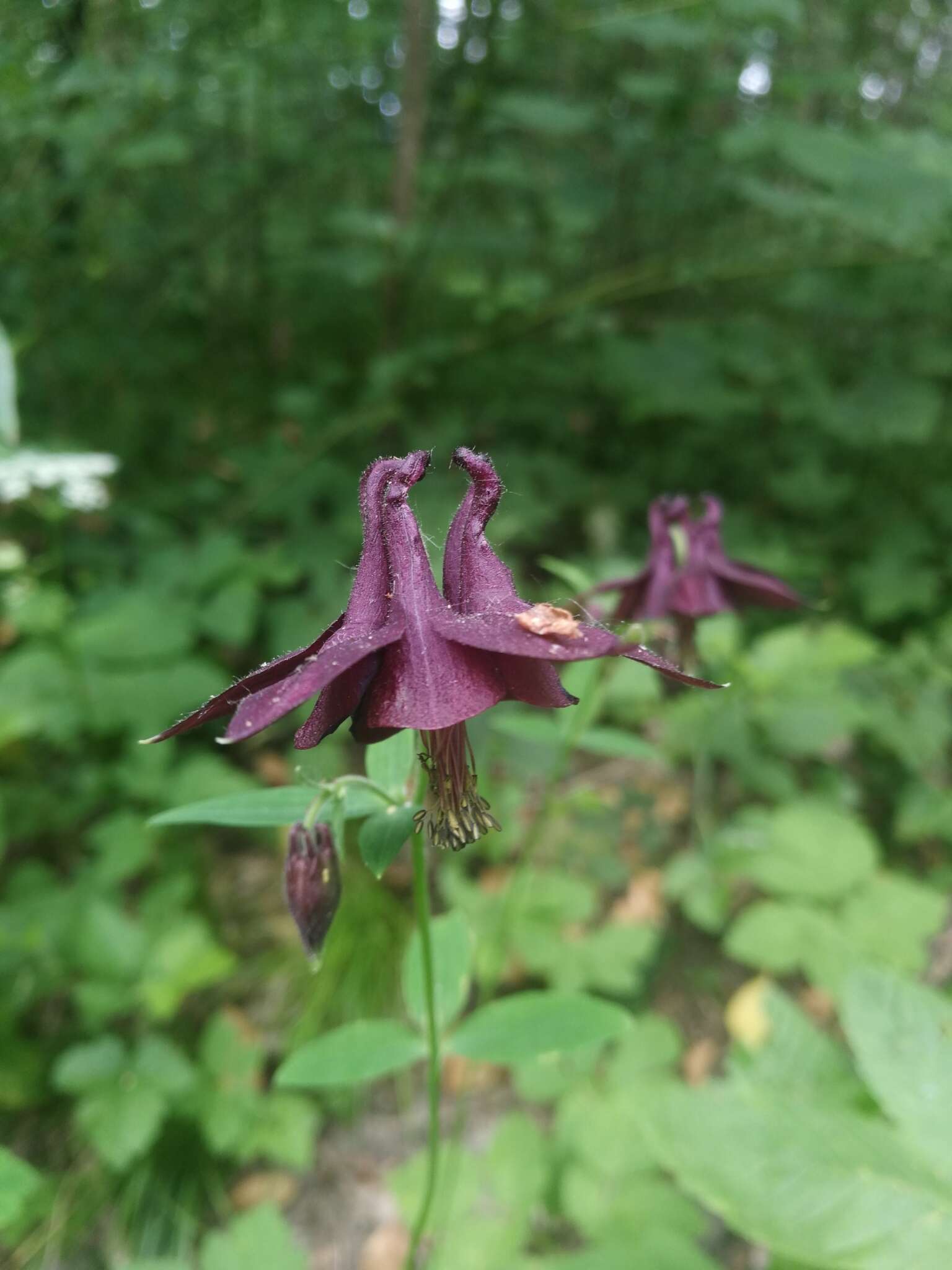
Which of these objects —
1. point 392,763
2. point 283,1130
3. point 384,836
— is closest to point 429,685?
point 384,836

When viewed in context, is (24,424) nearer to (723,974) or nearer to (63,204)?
(63,204)

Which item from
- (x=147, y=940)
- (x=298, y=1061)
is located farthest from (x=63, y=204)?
(x=298, y=1061)

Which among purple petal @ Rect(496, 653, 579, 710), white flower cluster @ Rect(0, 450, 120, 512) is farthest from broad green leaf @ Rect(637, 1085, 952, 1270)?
white flower cluster @ Rect(0, 450, 120, 512)

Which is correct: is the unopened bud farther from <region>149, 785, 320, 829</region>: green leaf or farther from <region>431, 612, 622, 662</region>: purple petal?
<region>431, 612, 622, 662</region>: purple petal

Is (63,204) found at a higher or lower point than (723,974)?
higher

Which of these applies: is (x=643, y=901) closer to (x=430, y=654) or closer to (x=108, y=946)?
(x=108, y=946)
